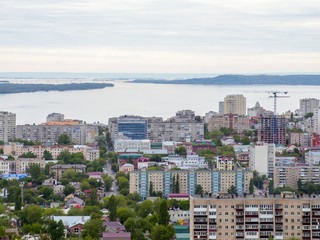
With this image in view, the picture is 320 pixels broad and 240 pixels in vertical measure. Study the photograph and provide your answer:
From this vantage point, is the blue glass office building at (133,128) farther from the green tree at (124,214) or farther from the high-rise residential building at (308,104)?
the green tree at (124,214)

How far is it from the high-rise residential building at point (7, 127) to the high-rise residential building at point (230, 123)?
6529 mm

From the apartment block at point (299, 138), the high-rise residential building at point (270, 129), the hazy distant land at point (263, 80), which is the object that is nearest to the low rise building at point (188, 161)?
the high-rise residential building at point (270, 129)

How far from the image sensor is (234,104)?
3653 cm

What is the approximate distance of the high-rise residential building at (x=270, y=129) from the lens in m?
25.0

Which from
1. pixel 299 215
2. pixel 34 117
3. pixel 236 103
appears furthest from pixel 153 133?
pixel 299 215

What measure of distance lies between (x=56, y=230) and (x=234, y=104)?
85.3 ft

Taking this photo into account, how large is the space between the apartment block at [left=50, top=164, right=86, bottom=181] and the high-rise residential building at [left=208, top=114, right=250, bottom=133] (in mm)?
10421

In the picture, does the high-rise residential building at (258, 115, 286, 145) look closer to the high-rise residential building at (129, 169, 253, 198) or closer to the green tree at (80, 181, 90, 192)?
the high-rise residential building at (129, 169, 253, 198)

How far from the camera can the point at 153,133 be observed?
1076 inches

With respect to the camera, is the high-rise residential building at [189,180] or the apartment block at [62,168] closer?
the high-rise residential building at [189,180]

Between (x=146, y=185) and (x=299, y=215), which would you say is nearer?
(x=299, y=215)

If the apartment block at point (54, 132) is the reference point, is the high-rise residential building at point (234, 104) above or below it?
above

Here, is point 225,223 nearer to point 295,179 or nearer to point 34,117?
point 295,179

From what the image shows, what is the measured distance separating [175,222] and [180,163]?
23.0 ft
